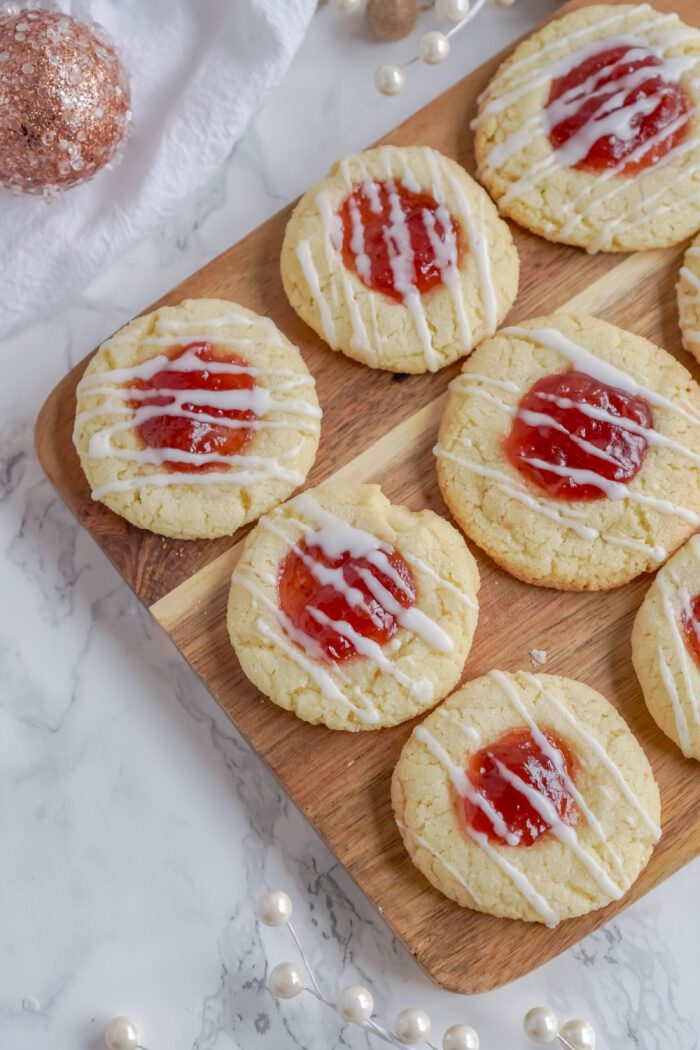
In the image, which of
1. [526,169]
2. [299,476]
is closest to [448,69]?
[526,169]

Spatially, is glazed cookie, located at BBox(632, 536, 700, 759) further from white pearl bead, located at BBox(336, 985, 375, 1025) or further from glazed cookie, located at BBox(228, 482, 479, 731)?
white pearl bead, located at BBox(336, 985, 375, 1025)

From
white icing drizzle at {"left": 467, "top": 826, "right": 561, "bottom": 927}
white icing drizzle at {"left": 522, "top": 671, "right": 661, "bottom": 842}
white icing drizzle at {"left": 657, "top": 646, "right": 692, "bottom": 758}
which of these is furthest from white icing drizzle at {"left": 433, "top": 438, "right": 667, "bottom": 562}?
white icing drizzle at {"left": 467, "top": 826, "right": 561, "bottom": 927}

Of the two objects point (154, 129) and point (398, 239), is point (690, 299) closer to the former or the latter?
point (398, 239)

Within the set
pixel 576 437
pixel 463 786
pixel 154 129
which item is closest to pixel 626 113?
pixel 576 437

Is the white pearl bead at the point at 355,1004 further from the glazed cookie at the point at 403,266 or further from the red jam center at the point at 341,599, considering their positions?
the glazed cookie at the point at 403,266

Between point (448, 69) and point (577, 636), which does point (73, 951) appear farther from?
point (448, 69)

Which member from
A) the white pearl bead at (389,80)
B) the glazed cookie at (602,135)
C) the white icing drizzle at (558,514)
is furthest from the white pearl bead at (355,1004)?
the white pearl bead at (389,80)
